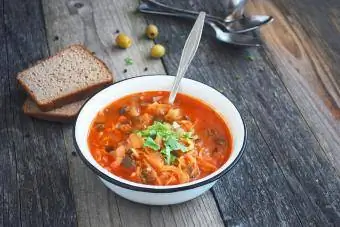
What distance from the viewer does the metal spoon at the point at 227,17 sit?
11.6ft

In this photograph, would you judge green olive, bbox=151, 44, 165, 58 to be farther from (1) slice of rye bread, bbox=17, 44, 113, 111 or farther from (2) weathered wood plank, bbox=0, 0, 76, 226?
(2) weathered wood plank, bbox=0, 0, 76, 226

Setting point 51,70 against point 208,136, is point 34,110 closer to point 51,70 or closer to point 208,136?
point 51,70

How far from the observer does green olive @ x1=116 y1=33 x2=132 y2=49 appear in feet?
11.0

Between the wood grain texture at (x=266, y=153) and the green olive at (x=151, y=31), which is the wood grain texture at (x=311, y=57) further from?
the green olive at (x=151, y=31)

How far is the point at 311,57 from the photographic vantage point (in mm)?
3445

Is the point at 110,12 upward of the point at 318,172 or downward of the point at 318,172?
downward

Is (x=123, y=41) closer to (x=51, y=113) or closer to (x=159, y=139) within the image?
(x=51, y=113)

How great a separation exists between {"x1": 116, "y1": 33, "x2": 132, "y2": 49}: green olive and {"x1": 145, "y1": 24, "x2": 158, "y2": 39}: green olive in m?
0.15

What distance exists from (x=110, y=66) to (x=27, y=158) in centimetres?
85

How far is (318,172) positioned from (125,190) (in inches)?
40.7

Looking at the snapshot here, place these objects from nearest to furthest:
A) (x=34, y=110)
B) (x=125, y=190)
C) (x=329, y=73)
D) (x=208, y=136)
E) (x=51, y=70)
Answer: (x=125, y=190), (x=208, y=136), (x=34, y=110), (x=51, y=70), (x=329, y=73)

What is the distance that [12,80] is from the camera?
10.3 ft

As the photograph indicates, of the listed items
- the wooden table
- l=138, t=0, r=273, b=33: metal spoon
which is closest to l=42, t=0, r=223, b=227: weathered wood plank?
the wooden table

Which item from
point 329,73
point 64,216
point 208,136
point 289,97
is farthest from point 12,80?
point 329,73
